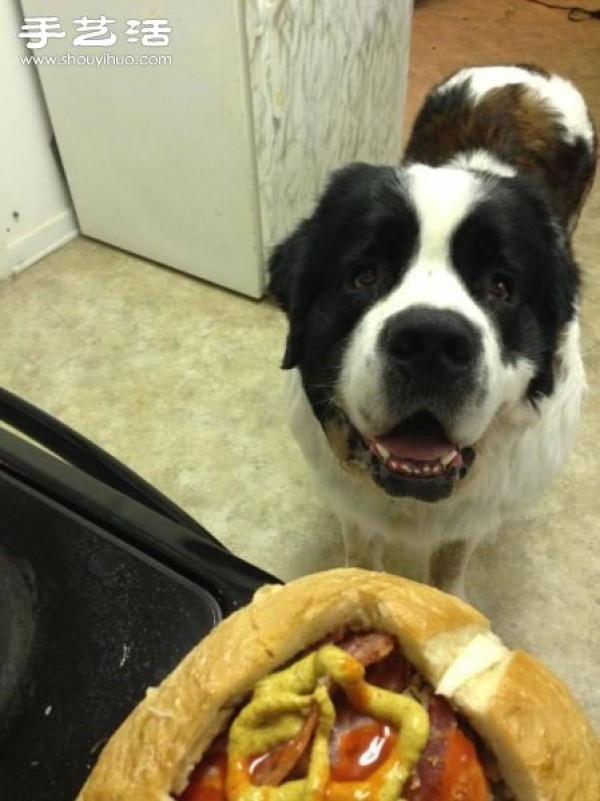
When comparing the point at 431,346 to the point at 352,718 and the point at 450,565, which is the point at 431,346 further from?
the point at 450,565

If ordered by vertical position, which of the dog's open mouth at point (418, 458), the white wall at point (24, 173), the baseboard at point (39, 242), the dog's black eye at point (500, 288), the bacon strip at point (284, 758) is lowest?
the baseboard at point (39, 242)

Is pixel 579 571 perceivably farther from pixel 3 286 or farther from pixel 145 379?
pixel 3 286

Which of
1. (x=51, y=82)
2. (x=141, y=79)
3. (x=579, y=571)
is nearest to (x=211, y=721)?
(x=579, y=571)

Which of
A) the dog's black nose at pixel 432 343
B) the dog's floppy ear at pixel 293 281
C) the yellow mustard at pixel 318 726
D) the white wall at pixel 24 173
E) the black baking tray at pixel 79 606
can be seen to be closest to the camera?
the yellow mustard at pixel 318 726

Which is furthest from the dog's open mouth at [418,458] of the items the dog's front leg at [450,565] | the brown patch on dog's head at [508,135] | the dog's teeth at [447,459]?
the brown patch on dog's head at [508,135]

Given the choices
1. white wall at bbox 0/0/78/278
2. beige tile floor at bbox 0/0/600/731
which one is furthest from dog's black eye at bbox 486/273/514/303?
white wall at bbox 0/0/78/278

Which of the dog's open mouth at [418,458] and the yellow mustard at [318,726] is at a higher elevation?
the yellow mustard at [318,726]

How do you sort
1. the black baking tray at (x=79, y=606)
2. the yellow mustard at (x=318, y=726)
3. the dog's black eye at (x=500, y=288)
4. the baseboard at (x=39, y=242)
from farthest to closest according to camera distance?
the baseboard at (x=39, y=242), the dog's black eye at (x=500, y=288), the black baking tray at (x=79, y=606), the yellow mustard at (x=318, y=726)

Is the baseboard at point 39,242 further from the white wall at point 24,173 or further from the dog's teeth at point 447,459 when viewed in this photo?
the dog's teeth at point 447,459
